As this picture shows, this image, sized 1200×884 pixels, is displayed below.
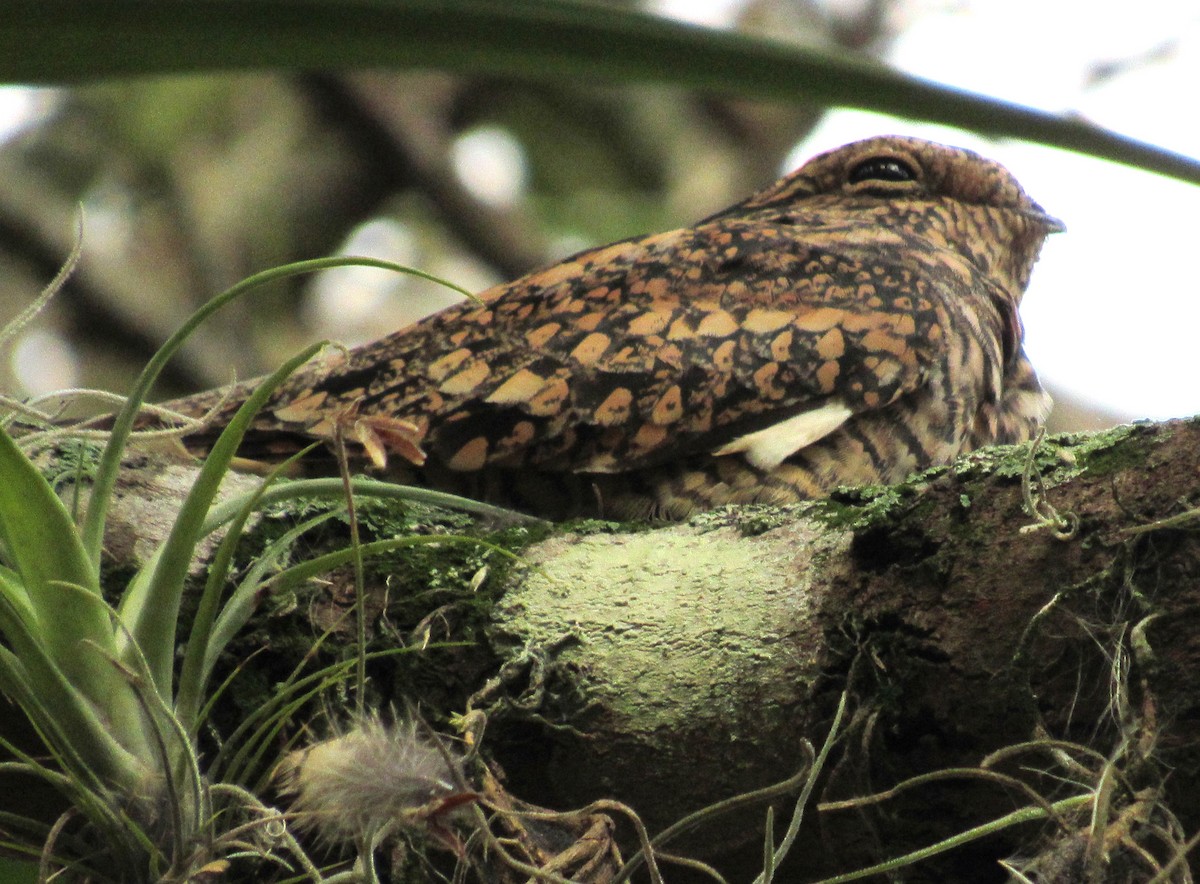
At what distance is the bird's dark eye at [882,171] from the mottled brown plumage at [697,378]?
50 centimetres

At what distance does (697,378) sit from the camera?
3.12 meters

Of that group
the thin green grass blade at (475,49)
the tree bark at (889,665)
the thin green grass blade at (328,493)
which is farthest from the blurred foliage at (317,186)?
the thin green grass blade at (475,49)

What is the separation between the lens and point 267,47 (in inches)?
22.0

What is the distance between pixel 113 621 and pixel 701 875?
0.97 meters

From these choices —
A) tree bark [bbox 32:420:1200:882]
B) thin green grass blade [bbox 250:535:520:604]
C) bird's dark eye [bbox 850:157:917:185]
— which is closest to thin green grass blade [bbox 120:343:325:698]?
thin green grass blade [bbox 250:535:520:604]

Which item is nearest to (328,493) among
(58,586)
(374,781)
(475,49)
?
(58,586)

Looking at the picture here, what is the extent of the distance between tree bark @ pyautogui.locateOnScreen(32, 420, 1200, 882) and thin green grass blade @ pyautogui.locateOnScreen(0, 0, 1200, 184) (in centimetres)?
106

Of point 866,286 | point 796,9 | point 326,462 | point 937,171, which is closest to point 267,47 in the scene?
point 326,462

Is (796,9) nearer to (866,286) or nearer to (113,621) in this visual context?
(866,286)

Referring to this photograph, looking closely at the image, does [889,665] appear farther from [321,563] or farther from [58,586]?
[58,586]

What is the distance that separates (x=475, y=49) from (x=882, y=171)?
4029mm

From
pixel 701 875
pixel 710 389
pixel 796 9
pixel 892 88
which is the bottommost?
pixel 701 875

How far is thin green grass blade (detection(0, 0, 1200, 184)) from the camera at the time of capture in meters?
0.55

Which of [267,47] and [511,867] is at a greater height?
[267,47]
